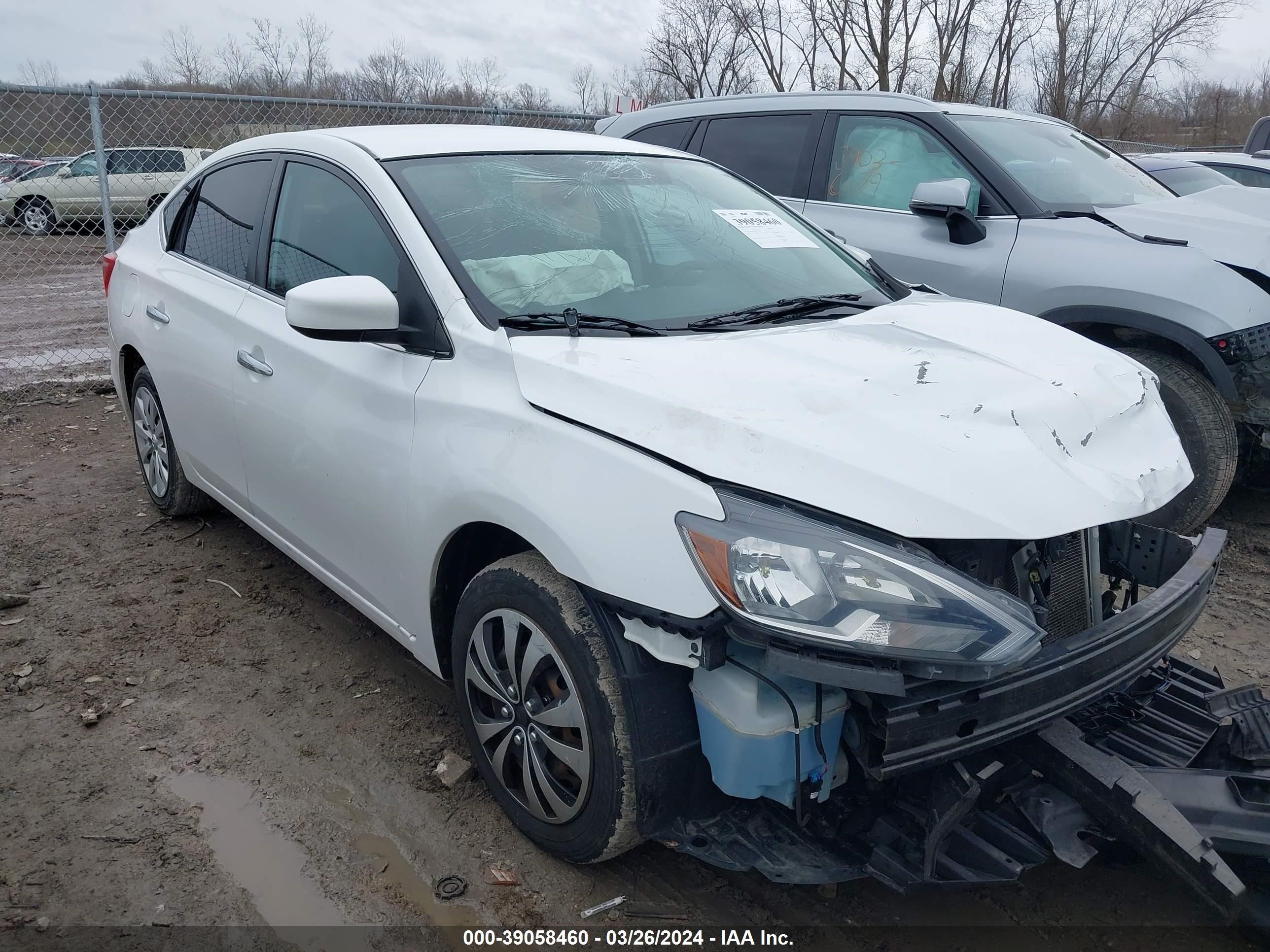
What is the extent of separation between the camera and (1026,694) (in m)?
1.93

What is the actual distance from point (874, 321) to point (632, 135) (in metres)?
4.29

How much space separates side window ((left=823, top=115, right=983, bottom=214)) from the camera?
16.8 feet

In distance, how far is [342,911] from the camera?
2.30 m

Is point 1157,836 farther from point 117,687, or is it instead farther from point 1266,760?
point 117,687

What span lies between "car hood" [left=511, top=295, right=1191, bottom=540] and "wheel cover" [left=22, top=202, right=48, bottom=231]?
1551 cm

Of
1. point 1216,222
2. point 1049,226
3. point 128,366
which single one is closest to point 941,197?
point 1049,226

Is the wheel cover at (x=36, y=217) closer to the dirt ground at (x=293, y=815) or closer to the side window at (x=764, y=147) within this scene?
the side window at (x=764, y=147)

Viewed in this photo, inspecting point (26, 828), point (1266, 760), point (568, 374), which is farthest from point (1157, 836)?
point (26, 828)

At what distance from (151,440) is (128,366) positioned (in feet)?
1.25

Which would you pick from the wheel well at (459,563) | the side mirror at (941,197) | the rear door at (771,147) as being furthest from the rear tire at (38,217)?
the wheel well at (459,563)

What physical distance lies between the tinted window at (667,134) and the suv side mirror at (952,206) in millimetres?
1913

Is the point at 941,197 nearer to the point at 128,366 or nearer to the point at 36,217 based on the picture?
the point at 128,366

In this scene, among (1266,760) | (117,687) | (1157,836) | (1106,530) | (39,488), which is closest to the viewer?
(1157,836)

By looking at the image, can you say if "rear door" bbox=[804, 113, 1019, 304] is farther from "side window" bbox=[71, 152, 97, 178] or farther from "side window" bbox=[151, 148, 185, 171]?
"side window" bbox=[151, 148, 185, 171]
